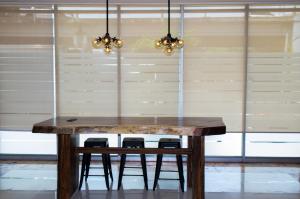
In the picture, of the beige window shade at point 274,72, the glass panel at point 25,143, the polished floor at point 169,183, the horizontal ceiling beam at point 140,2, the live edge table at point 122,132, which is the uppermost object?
the horizontal ceiling beam at point 140,2

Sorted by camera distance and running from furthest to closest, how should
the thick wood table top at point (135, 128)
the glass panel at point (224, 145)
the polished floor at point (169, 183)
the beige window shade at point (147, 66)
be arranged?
the glass panel at point (224, 145) → the beige window shade at point (147, 66) → the polished floor at point (169, 183) → the thick wood table top at point (135, 128)

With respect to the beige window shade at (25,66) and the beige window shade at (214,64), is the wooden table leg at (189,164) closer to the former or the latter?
the beige window shade at (214,64)

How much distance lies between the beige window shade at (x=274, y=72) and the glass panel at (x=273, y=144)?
121 mm

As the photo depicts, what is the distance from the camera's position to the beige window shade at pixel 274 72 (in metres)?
5.48

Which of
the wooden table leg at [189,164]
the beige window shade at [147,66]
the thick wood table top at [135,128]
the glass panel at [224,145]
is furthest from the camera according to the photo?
the glass panel at [224,145]

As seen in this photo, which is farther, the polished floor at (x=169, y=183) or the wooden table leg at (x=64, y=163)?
the polished floor at (x=169, y=183)

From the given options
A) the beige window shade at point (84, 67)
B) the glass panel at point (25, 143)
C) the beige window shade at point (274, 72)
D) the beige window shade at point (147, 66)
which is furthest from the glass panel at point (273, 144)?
the glass panel at point (25, 143)

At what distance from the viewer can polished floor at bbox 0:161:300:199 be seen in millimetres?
4070

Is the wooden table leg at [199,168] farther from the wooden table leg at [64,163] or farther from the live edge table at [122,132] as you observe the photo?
the wooden table leg at [64,163]

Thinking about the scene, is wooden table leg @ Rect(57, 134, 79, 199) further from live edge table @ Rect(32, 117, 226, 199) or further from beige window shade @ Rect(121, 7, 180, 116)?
beige window shade @ Rect(121, 7, 180, 116)

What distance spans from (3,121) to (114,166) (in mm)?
2238

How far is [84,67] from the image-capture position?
18.5 feet

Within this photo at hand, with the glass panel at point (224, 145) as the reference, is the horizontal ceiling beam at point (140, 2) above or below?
above

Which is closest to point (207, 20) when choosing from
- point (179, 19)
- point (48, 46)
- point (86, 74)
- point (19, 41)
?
point (179, 19)
